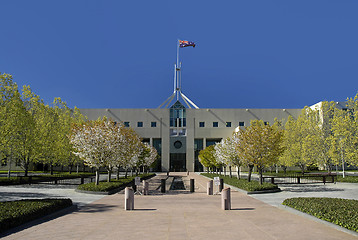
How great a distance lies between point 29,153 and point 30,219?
1028 inches

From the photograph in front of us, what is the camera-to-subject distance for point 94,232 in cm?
879

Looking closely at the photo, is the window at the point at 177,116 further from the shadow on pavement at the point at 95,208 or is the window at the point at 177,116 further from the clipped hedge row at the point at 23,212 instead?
the clipped hedge row at the point at 23,212

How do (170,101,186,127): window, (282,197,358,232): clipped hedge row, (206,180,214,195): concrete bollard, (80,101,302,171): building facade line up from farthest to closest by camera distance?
(170,101,186,127): window, (80,101,302,171): building facade, (206,180,214,195): concrete bollard, (282,197,358,232): clipped hedge row

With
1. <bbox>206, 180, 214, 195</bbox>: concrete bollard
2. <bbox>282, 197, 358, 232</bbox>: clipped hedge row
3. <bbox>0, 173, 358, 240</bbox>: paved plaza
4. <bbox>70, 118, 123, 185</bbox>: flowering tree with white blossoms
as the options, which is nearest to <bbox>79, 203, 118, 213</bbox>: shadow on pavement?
<bbox>0, 173, 358, 240</bbox>: paved plaza

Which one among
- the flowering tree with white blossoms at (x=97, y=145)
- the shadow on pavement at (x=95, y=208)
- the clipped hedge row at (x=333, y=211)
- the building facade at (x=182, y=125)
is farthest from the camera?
the building facade at (x=182, y=125)

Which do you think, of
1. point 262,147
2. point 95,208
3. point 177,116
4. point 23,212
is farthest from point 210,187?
point 177,116

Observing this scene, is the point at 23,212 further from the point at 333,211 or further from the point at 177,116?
the point at 177,116

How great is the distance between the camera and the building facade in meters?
74.8

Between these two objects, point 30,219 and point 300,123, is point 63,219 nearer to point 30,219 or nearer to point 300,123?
point 30,219

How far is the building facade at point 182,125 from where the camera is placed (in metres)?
74.8

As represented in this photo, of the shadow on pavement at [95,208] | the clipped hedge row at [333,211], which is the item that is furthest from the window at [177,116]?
the clipped hedge row at [333,211]

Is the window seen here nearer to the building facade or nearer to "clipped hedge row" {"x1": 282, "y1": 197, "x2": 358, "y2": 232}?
the building facade

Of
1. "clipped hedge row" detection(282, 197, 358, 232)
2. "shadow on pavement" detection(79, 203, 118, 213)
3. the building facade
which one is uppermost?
the building facade

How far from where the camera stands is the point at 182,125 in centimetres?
7631
